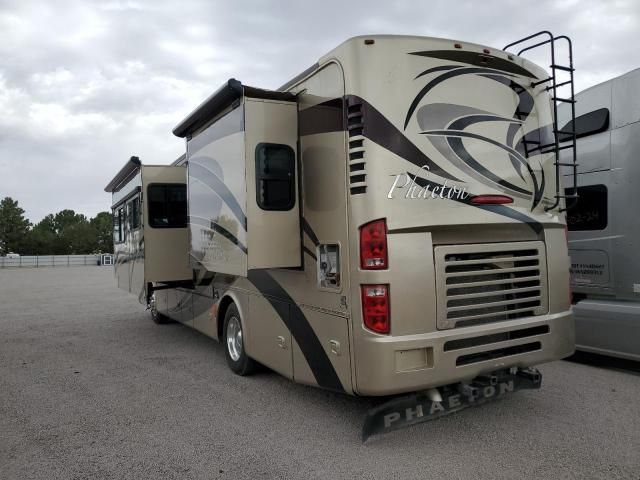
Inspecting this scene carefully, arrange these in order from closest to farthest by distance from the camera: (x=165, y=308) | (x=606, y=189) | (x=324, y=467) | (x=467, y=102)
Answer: (x=324, y=467), (x=467, y=102), (x=606, y=189), (x=165, y=308)

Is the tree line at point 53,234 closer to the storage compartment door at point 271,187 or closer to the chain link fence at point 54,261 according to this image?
the chain link fence at point 54,261

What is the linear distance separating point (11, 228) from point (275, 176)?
83.1 metres

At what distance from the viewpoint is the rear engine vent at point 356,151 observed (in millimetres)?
3586

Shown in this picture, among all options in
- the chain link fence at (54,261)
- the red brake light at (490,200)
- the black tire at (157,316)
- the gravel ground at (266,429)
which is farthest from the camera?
the chain link fence at (54,261)

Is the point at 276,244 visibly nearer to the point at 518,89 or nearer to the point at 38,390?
the point at 518,89

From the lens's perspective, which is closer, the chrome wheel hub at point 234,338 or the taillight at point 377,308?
the taillight at point 377,308

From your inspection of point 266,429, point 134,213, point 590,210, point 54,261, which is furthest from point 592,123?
point 54,261

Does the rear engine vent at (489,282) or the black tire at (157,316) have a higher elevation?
the rear engine vent at (489,282)

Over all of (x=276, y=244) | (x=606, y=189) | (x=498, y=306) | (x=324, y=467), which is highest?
(x=606, y=189)

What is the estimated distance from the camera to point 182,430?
404 centimetres

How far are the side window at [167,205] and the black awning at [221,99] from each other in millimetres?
1314

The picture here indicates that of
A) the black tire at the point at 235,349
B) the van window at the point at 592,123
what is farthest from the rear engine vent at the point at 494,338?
the van window at the point at 592,123

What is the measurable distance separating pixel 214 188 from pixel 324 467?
2.94 m

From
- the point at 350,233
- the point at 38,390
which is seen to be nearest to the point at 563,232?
the point at 350,233
